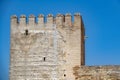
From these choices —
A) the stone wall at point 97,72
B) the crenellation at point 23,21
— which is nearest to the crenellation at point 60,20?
the crenellation at point 23,21

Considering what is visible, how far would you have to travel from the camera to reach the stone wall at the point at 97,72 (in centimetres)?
2463

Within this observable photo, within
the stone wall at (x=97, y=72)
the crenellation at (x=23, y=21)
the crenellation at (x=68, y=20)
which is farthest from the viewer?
the crenellation at (x=23, y=21)

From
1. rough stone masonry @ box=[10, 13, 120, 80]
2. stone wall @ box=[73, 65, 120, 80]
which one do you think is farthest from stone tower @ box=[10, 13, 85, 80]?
stone wall @ box=[73, 65, 120, 80]

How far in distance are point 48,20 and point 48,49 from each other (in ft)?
5.35

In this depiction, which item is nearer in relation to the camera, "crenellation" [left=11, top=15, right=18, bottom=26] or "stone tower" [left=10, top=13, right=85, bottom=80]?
"stone tower" [left=10, top=13, right=85, bottom=80]

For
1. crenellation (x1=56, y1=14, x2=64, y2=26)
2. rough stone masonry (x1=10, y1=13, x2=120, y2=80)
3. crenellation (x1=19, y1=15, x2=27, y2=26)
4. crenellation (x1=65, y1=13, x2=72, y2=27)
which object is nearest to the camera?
rough stone masonry (x1=10, y1=13, x2=120, y2=80)

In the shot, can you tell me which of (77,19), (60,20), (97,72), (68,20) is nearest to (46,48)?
(60,20)

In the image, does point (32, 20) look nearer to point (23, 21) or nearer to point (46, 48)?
point (23, 21)

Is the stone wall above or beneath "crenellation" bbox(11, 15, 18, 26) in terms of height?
beneath

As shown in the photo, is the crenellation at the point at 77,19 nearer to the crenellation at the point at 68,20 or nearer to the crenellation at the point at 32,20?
the crenellation at the point at 68,20

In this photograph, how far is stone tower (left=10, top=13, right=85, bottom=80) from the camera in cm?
2541

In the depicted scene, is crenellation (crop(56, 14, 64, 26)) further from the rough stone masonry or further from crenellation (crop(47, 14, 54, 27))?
crenellation (crop(47, 14, 54, 27))

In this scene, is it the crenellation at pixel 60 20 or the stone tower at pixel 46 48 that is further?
the crenellation at pixel 60 20

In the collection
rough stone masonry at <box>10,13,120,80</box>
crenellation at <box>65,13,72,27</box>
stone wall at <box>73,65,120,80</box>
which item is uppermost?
crenellation at <box>65,13,72,27</box>
